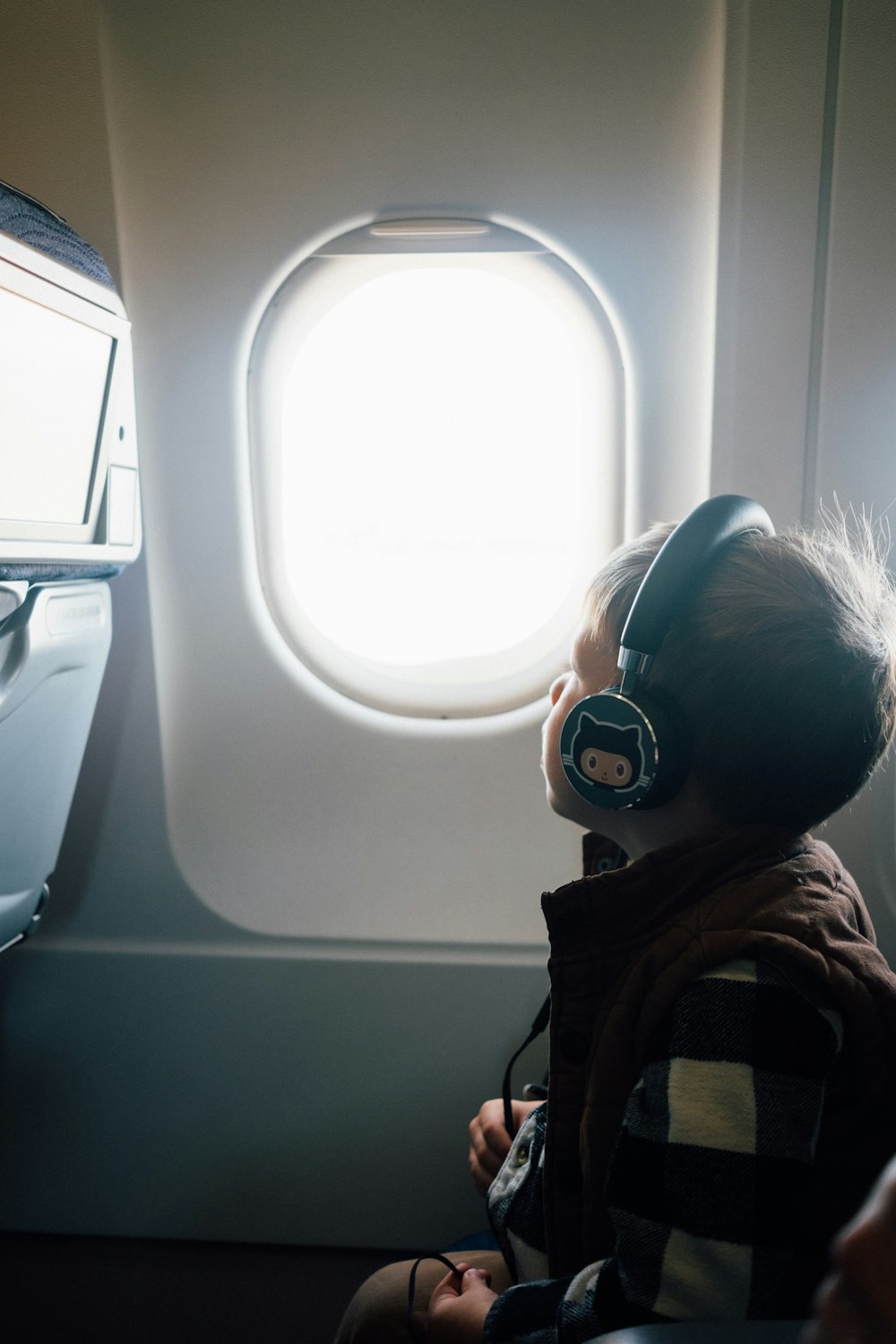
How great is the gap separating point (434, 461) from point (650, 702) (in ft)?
2.70

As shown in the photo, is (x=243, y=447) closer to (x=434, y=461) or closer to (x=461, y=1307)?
(x=434, y=461)

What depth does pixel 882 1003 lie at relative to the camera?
0.75 meters

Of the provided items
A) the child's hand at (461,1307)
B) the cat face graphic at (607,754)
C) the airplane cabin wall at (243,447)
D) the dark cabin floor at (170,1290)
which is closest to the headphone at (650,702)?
the cat face graphic at (607,754)

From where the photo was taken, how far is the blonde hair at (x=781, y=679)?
2.62ft

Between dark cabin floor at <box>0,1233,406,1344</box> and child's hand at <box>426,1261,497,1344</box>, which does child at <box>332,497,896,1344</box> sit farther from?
dark cabin floor at <box>0,1233,406,1344</box>

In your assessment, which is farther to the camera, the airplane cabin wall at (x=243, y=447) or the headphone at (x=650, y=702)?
the airplane cabin wall at (x=243, y=447)

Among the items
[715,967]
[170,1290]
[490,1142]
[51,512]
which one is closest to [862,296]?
[715,967]

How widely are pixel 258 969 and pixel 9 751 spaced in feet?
1.98

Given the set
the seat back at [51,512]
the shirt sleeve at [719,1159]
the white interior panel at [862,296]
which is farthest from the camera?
the white interior panel at [862,296]

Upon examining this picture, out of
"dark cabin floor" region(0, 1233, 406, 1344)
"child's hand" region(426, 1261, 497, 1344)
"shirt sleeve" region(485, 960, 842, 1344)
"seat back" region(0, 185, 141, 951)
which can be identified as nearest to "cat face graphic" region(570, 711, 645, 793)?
"shirt sleeve" region(485, 960, 842, 1344)

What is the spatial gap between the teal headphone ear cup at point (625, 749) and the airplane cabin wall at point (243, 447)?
67 cm

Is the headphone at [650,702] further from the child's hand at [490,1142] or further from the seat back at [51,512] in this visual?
the seat back at [51,512]

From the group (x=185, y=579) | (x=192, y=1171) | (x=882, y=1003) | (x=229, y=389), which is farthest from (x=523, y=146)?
(x=192, y=1171)

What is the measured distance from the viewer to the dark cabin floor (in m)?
1.48
